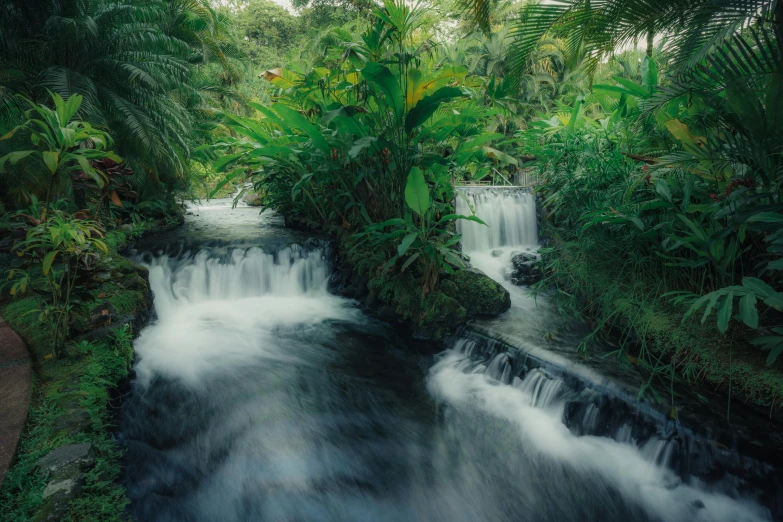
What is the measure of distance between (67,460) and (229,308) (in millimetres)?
3185

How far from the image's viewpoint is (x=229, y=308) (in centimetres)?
508

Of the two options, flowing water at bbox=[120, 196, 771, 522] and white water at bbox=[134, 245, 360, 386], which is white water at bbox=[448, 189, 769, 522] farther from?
white water at bbox=[134, 245, 360, 386]

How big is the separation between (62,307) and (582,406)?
3.93m

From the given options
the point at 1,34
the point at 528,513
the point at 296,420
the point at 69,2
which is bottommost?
Result: the point at 528,513

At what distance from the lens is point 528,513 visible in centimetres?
230

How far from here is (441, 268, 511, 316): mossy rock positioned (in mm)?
4316

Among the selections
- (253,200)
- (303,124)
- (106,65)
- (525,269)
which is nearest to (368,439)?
(303,124)

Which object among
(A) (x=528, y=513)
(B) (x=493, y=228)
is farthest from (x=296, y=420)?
(B) (x=493, y=228)

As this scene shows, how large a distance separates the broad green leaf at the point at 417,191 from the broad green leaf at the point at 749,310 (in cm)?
224

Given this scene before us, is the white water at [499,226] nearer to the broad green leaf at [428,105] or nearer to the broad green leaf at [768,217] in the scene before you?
the broad green leaf at [428,105]

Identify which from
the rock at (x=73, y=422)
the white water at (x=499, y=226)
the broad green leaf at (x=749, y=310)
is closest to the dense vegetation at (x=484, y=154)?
the broad green leaf at (x=749, y=310)

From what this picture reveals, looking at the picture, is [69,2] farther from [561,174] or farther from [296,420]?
[561,174]

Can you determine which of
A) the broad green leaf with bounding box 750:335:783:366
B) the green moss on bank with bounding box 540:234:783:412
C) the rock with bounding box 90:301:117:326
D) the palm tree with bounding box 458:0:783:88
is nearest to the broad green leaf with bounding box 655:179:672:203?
the green moss on bank with bounding box 540:234:783:412

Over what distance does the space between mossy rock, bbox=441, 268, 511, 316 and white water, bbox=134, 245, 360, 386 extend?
4.33ft
